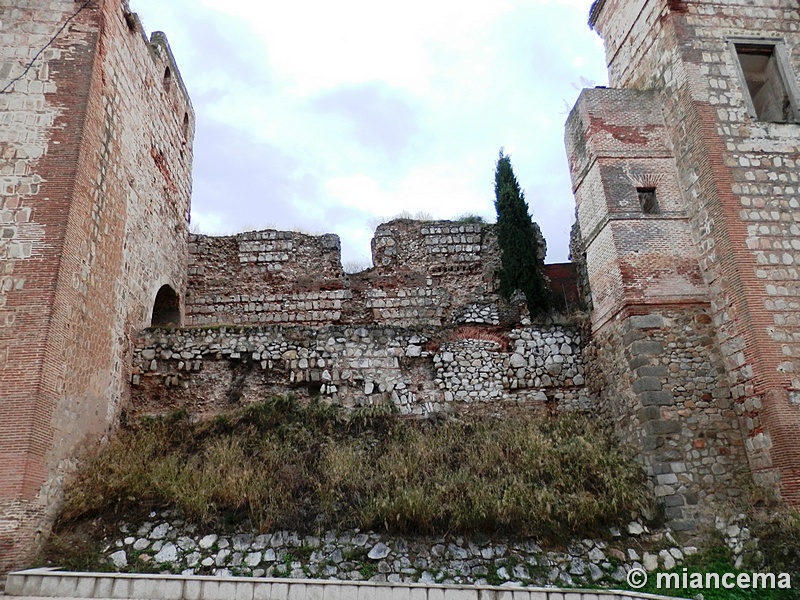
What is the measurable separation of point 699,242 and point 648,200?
42.5 inches

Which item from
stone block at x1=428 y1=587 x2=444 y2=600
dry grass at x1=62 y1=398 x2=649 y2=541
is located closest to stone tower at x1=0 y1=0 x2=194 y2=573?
dry grass at x1=62 y1=398 x2=649 y2=541

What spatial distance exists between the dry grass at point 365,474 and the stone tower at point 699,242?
0.91 meters

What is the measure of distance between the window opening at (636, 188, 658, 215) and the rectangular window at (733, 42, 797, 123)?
5.81 ft

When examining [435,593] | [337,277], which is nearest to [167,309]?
[337,277]

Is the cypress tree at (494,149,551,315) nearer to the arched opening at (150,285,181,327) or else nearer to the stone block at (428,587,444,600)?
the arched opening at (150,285,181,327)

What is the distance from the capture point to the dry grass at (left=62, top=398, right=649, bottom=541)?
6996 millimetres

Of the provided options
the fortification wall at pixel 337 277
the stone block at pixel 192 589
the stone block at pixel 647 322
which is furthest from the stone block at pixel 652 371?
the stone block at pixel 192 589

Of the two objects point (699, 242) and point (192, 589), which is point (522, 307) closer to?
point (699, 242)

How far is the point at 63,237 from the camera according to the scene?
7.57 meters

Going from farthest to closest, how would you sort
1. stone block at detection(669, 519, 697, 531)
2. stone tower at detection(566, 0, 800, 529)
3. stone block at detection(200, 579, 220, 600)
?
stone tower at detection(566, 0, 800, 529)
stone block at detection(669, 519, 697, 531)
stone block at detection(200, 579, 220, 600)

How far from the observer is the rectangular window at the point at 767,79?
9156mm

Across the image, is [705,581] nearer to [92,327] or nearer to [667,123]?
[667,123]

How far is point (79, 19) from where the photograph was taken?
28.0ft

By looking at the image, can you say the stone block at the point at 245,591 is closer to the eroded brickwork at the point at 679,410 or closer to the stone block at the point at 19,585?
the stone block at the point at 19,585
